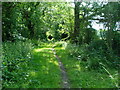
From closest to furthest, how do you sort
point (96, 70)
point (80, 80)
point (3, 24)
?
point (80, 80) < point (96, 70) < point (3, 24)

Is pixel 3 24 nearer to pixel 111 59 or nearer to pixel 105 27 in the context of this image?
pixel 105 27

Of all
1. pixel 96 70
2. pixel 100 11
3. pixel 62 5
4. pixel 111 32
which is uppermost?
pixel 62 5

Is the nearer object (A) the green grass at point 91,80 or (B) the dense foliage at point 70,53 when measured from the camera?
(A) the green grass at point 91,80

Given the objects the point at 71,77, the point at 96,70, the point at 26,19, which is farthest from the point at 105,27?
the point at 26,19

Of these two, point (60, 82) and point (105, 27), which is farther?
point (105, 27)

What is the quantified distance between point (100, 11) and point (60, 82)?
767 centimetres

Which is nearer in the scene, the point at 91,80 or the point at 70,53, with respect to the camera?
the point at 91,80

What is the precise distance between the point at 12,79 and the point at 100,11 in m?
8.80

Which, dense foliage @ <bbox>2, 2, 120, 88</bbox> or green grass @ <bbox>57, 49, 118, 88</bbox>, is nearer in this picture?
green grass @ <bbox>57, 49, 118, 88</bbox>

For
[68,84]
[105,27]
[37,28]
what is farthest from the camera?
[37,28]

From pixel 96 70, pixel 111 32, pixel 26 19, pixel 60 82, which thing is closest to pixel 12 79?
pixel 60 82

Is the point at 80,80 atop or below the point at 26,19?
below

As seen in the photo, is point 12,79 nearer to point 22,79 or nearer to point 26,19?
point 22,79

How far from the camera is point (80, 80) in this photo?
Answer: 6.68 meters
